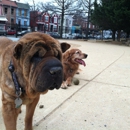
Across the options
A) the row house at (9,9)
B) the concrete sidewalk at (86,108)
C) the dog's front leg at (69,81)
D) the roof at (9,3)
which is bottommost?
the concrete sidewalk at (86,108)

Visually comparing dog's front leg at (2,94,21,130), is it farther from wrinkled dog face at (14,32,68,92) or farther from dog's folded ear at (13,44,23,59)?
dog's folded ear at (13,44,23,59)

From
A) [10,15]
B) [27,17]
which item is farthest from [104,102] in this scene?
[27,17]

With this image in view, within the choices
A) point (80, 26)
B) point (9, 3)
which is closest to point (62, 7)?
point (9, 3)

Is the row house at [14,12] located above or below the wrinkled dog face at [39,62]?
above

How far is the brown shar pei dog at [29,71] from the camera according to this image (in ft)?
5.32

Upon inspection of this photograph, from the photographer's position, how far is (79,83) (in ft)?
15.0

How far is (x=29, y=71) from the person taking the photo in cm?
170

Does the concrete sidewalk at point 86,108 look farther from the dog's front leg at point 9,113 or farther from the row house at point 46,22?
the row house at point 46,22

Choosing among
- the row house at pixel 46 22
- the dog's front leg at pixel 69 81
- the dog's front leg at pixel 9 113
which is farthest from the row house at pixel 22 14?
the dog's front leg at pixel 9 113

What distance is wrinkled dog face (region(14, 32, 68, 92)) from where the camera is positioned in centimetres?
160

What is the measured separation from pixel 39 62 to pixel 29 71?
148 millimetres

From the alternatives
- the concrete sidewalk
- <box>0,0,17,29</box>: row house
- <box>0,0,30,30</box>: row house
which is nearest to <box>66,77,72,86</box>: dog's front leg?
the concrete sidewalk

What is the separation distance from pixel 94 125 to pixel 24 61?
1.51 metres

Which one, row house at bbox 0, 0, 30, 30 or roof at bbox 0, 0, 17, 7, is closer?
roof at bbox 0, 0, 17, 7
